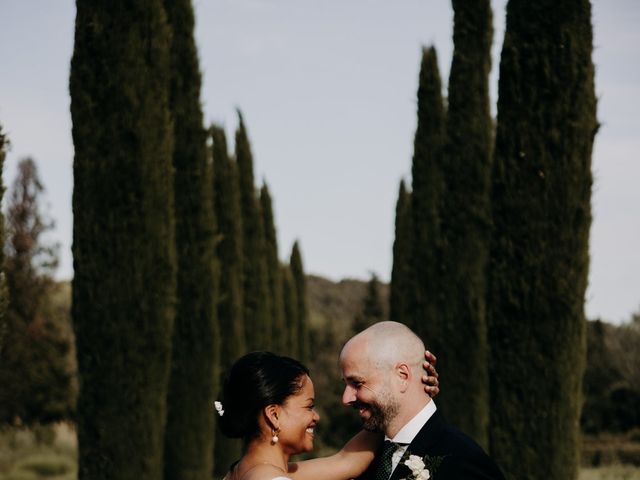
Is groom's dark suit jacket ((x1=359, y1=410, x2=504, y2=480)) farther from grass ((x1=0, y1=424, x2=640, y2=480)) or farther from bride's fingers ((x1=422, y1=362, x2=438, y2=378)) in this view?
grass ((x1=0, y1=424, x2=640, y2=480))

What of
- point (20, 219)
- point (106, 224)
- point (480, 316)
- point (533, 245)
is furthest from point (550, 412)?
point (20, 219)

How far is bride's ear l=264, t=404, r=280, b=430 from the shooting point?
4.56 m

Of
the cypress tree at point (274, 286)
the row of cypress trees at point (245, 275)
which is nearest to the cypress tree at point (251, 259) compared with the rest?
the row of cypress trees at point (245, 275)

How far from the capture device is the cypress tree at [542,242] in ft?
38.9

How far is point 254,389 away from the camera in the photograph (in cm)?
459

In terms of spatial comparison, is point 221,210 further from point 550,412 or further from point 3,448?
point 550,412

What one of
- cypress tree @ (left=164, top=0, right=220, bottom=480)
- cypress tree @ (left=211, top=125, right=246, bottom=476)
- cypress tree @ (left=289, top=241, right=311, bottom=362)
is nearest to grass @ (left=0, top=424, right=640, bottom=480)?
cypress tree @ (left=164, top=0, right=220, bottom=480)

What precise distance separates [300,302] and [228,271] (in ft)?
57.8

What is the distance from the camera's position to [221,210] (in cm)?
2520

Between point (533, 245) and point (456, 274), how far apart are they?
809 cm

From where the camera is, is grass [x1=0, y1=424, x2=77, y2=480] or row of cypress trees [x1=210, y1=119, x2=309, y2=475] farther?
row of cypress trees [x1=210, y1=119, x2=309, y2=475]

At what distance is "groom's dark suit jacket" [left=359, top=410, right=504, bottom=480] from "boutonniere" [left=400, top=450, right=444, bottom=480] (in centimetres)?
2

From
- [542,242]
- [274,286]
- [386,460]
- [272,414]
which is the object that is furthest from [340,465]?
[274,286]

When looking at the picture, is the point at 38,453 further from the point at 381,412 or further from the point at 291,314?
the point at 381,412
